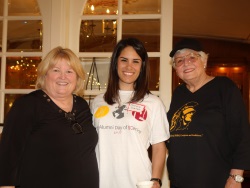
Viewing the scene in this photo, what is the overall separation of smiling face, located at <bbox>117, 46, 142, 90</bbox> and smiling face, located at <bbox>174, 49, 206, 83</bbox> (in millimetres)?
282

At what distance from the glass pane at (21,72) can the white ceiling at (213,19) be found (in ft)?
7.34

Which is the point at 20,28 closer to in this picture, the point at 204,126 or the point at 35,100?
the point at 35,100

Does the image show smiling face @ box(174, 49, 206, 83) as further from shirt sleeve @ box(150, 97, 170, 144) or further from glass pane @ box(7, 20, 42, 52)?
glass pane @ box(7, 20, 42, 52)

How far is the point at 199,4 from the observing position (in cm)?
430

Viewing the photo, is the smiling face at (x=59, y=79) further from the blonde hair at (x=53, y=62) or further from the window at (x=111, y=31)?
the window at (x=111, y=31)

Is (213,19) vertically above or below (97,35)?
above

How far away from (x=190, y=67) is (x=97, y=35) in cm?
123

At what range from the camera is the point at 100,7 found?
113 inches

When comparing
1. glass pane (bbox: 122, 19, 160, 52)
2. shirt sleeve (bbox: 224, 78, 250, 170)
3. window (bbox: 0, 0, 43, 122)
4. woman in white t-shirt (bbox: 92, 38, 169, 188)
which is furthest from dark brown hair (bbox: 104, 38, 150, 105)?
window (bbox: 0, 0, 43, 122)

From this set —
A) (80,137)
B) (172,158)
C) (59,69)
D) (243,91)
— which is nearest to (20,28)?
(59,69)

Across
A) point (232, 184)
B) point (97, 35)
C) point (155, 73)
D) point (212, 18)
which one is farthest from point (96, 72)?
point (212, 18)

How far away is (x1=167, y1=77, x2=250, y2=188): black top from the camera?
5.83 ft

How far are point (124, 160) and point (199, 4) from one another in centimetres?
314

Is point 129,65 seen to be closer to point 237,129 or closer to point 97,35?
point 237,129
